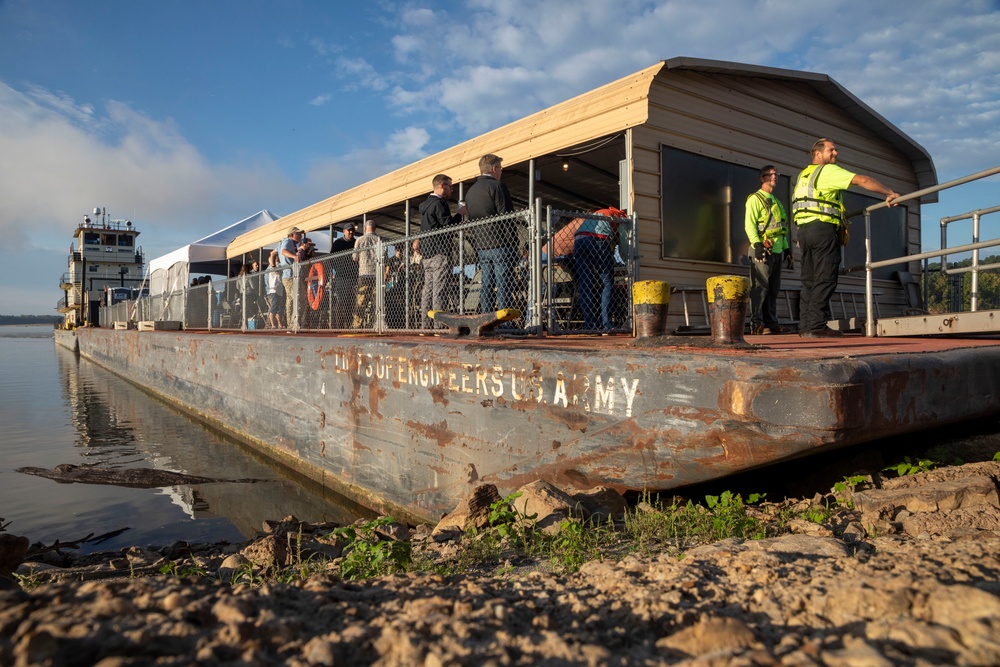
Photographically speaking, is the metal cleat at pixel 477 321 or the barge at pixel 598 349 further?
the metal cleat at pixel 477 321

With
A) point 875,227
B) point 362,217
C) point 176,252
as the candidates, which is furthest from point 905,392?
point 176,252

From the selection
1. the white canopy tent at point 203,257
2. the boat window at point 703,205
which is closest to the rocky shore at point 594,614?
the boat window at point 703,205

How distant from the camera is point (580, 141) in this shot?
7422 mm

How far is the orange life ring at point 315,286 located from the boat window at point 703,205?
4.62 m

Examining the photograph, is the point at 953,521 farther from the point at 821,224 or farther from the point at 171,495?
the point at 171,495

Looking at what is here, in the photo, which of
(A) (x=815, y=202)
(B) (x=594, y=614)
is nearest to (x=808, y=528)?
(B) (x=594, y=614)

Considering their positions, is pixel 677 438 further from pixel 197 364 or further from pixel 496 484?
pixel 197 364

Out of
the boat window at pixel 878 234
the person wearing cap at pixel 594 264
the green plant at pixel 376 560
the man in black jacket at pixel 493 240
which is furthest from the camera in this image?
the boat window at pixel 878 234

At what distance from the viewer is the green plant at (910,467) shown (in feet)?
10.5

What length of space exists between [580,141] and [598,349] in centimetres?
464

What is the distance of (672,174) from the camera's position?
742cm

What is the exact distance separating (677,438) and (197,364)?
9064 mm

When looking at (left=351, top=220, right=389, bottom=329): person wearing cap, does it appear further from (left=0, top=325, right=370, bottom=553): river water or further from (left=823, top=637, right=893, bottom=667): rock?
(left=823, top=637, right=893, bottom=667): rock

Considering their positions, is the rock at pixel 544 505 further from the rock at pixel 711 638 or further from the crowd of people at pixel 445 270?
the crowd of people at pixel 445 270
